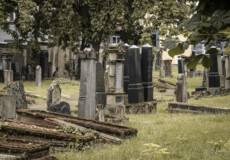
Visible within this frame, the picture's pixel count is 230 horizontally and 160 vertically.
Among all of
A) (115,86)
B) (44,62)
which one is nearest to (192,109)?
(115,86)

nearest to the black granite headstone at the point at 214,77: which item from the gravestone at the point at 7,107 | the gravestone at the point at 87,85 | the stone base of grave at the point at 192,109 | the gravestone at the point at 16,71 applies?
the stone base of grave at the point at 192,109

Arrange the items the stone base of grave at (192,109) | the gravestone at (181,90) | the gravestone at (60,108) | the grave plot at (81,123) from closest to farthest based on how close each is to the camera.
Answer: the grave plot at (81,123), the gravestone at (60,108), the stone base of grave at (192,109), the gravestone at (181,90)

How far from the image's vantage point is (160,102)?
1656 centimetres

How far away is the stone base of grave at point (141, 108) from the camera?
1288cm

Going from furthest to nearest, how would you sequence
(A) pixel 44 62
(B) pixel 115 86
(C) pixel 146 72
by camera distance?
(A) pixel 44 62 → (C) pixel 146 72 → (B) pixel 115 86

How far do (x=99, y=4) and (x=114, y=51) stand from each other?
45.2 feet

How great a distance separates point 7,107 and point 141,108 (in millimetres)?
6347

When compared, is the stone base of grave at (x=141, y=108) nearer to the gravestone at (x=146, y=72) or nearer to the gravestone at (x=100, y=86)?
the gravestone at (x=146, y=72)

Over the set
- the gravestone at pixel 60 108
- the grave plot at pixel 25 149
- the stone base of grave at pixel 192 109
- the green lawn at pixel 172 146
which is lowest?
the green lawn at pixel 172 146

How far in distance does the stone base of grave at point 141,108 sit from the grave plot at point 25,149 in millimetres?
7638

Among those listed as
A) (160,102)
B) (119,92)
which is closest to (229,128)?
(119,92)

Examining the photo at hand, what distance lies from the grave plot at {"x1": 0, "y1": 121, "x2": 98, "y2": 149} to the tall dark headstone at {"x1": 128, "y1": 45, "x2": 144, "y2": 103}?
688cm

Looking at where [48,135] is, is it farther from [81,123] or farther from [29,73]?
[29,73]

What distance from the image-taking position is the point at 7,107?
293 inches
